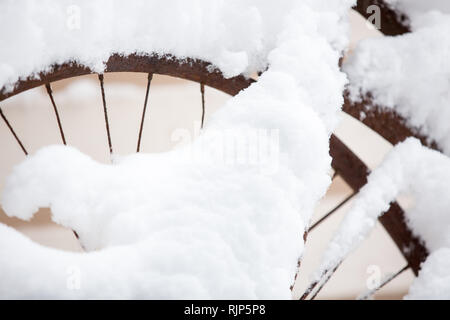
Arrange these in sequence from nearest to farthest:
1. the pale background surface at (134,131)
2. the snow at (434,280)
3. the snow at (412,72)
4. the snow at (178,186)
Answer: the snow at (178,186) < the snow at (434,280) < the snow at (412,72) < the pale background surface at (134,131)

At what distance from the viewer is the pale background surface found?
154 centimetres

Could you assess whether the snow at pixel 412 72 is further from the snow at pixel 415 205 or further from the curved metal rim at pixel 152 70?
the curved metal rim at pixel 152 70

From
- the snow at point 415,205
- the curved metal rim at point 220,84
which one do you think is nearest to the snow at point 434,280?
the snow at point 415,205

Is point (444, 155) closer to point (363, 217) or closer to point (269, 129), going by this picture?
point (363, 217)

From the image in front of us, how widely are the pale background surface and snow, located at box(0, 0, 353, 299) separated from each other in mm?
813

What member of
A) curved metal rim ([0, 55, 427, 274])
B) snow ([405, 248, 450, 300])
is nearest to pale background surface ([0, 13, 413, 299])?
curved metal rim ([0, 55, 427, 274])

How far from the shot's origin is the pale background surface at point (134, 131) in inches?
60.5

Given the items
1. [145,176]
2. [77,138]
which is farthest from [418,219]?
[77,138]

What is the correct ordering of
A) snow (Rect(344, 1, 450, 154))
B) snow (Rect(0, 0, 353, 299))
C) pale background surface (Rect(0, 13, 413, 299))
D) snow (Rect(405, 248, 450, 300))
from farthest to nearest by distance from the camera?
pale background surface (Rect(0, 13, 413, 299)) < snow (Rect(344, 1, 450, 154)) < snow (Rect(405, 248, 450, 300)) < snow (Rect(0, 0, 353, 299))

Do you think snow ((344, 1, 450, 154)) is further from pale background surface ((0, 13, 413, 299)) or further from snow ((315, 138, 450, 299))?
pale background surface ((0, 13, 413, 299))

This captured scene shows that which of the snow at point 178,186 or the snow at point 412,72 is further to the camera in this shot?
the snow at point 412,72

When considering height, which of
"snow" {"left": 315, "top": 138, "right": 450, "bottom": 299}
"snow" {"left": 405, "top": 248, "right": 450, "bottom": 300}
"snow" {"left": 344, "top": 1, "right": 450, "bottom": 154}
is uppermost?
"snow" {"left": 344, "top": 1, "right": 450, "bottom": 154}

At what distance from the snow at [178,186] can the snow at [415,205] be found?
170mm
